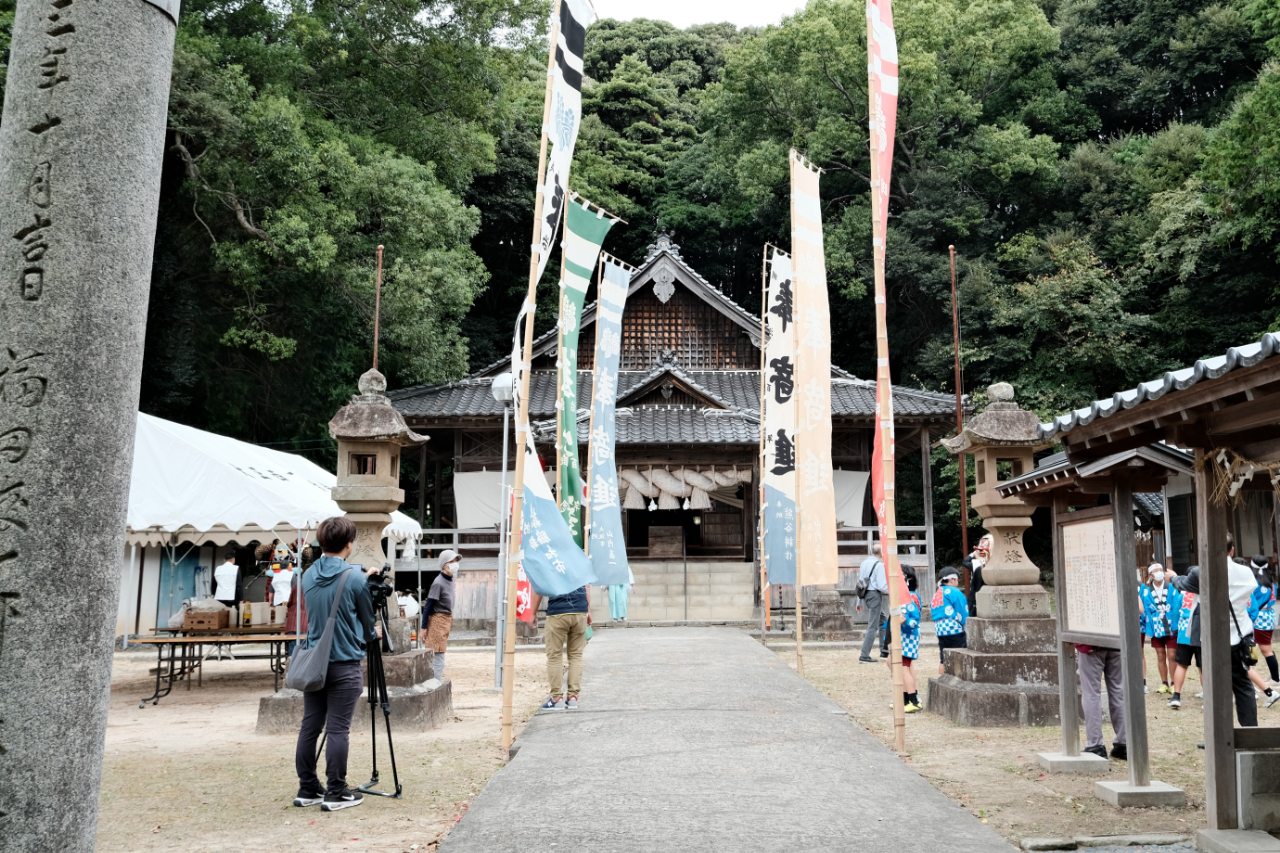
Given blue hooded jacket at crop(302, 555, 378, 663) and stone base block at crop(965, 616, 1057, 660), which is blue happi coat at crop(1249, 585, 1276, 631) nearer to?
stone base block at crop(965, 616, 1057, 660)

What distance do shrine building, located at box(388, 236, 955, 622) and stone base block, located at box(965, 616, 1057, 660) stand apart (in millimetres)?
11030

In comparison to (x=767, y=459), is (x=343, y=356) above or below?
above

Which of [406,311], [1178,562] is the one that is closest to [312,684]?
[406,311]

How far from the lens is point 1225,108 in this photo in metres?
27.5

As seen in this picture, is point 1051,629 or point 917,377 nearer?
point 1051,629

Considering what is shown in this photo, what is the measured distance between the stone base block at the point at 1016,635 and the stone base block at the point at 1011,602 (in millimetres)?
65

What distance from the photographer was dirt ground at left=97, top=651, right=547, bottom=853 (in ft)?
15.9

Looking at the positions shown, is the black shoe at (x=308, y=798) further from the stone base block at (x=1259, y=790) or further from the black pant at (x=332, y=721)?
the stone base block at (x=1259, y=790)

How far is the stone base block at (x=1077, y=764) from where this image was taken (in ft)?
20.6

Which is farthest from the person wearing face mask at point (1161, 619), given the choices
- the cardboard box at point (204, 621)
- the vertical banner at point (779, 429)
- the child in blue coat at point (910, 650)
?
the cardboard box at point (204, 621)

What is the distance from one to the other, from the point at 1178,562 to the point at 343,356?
21.0 meters

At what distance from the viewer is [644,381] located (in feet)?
72.3

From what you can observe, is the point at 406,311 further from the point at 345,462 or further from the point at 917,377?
the point at 917,377

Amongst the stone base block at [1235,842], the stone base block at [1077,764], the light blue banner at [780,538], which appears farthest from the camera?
the light blue banner at [780,538]
